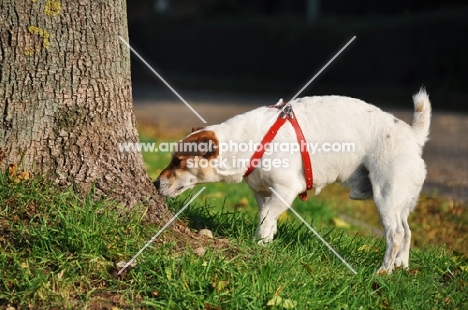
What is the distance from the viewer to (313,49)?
2339 centimetres

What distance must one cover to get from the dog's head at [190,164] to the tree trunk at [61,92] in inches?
20.0

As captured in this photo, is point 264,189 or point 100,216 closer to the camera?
point 100,216

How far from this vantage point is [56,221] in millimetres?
4562

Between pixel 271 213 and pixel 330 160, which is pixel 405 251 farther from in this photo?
pixel 271 213

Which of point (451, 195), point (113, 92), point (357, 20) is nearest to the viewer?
point (113, 92)

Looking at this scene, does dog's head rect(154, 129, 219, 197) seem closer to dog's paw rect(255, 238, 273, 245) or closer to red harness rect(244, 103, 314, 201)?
red harness rect(244, 103, 314, 201)

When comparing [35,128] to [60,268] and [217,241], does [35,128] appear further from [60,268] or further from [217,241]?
[217,241]

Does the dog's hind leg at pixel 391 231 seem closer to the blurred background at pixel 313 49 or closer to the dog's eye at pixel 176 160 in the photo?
the dog's eye at pixel 176 160

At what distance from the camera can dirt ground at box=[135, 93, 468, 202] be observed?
32.2ft

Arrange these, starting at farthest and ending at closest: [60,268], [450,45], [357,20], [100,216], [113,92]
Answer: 1. [357,20]
2. [450,45]
3. [113,92]
4. [100,216]
5. [60,268]

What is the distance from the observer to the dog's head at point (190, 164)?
5.43 m

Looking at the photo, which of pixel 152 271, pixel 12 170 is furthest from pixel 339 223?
pixel 12 170

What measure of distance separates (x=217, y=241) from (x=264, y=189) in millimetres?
759

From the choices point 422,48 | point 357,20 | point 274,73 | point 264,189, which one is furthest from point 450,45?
point 264,189
